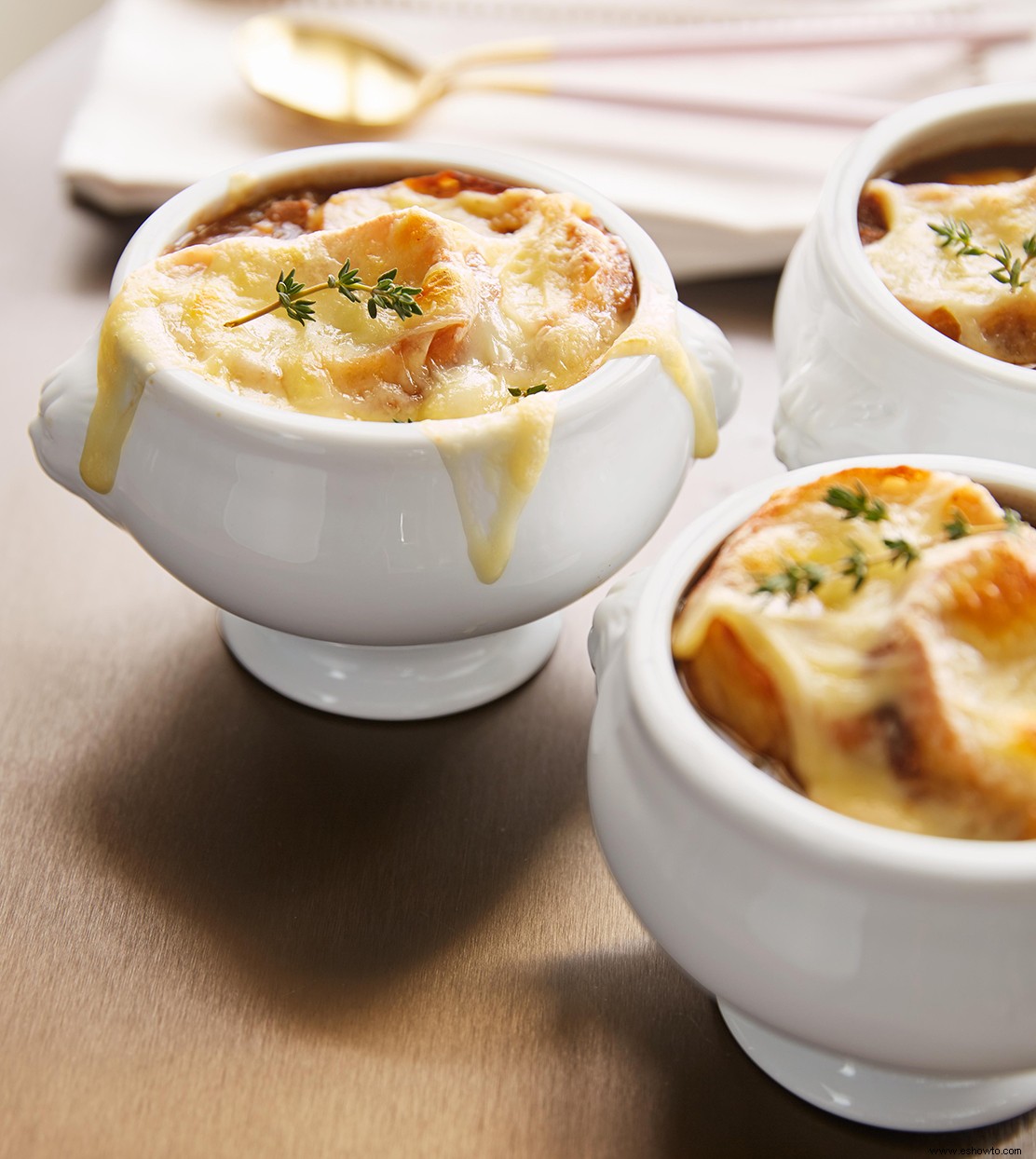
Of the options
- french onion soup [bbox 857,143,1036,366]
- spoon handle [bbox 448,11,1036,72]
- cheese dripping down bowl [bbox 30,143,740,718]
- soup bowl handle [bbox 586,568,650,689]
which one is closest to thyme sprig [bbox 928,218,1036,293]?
french onion soup [bbox 857,143,1036,366]

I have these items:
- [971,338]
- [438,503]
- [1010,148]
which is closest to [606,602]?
[438,503]

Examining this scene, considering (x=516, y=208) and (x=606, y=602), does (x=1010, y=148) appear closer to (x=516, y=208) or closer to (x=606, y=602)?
(x=516, y=208)

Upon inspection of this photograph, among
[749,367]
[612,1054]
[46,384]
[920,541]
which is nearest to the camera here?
[920,541]

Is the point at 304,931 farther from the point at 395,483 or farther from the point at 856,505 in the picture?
the point at 856,505

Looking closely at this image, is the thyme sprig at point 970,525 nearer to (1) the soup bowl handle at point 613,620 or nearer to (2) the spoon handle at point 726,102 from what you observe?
(1) the soup bowl handle at point 613,620

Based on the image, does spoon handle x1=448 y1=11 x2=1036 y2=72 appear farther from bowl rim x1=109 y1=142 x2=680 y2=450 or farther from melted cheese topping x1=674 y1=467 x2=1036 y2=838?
melted cheese topping x1=674 y1=467 x2=1036 y2=838

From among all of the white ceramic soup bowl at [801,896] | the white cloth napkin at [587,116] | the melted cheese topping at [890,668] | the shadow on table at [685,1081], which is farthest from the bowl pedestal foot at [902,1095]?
the white cloth napkin at [587,116]

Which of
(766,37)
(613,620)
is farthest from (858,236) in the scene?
(766,37)
